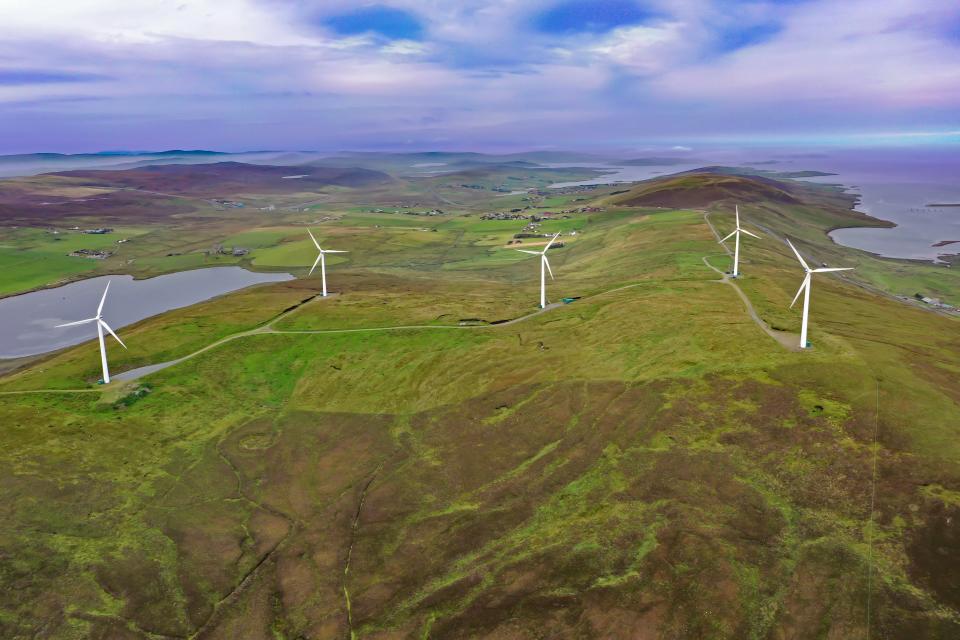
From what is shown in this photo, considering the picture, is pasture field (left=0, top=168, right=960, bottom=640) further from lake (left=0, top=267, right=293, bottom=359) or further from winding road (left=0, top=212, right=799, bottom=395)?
lake (left=0, top=267, right=293, bottom=359)

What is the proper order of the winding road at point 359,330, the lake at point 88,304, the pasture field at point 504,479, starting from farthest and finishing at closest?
the lake at point 88,304 < the winding road at point 359,330 < the pasture field at point 504,479

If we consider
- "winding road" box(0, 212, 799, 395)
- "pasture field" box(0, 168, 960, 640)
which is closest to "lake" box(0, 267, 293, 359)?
"pasture field" box(0, 168, 960, 640)

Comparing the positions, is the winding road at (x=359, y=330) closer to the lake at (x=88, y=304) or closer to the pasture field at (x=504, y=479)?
the pasture field at (x=504, y=479)

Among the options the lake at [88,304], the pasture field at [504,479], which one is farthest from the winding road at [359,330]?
the lake at [88,304]

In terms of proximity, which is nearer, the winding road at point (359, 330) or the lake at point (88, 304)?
the winding road at point (359, 330)

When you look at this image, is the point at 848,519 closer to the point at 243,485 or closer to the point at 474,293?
the point at 243,485

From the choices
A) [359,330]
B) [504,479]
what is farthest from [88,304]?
[504,479]
